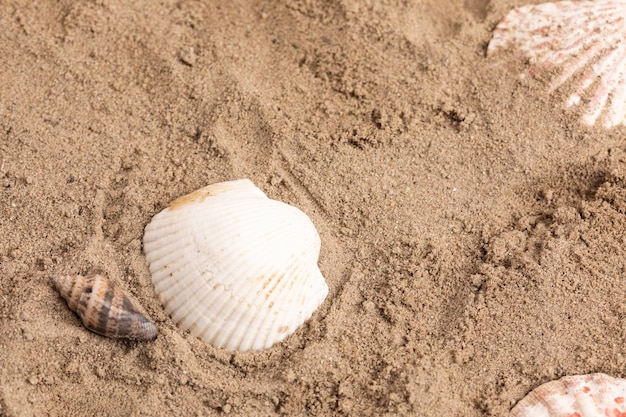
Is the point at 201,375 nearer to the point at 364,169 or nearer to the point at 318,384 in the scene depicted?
the point at 318,384

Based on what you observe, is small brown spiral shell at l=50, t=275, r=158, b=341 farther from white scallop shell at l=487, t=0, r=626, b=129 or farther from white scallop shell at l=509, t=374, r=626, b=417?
white scallop shell at l=487, t=0, r=626, b=129

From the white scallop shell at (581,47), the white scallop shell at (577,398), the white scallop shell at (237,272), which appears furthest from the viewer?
the white scallop shell at (581,47)

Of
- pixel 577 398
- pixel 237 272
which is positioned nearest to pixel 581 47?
pixel 577 398

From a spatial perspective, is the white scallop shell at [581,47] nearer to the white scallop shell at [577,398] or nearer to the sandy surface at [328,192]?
the sandy surface at [328,192]

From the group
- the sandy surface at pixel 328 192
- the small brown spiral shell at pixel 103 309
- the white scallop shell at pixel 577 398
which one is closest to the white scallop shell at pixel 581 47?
the sandy surface at pixel 328 192

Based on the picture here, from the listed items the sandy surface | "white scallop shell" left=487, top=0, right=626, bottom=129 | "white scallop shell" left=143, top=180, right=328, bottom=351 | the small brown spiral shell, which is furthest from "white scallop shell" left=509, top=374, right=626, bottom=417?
the small brown spiral shell

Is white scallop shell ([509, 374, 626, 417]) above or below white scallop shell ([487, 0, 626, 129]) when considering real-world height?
below

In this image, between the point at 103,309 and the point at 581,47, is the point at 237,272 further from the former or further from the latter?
the point at 581,47
